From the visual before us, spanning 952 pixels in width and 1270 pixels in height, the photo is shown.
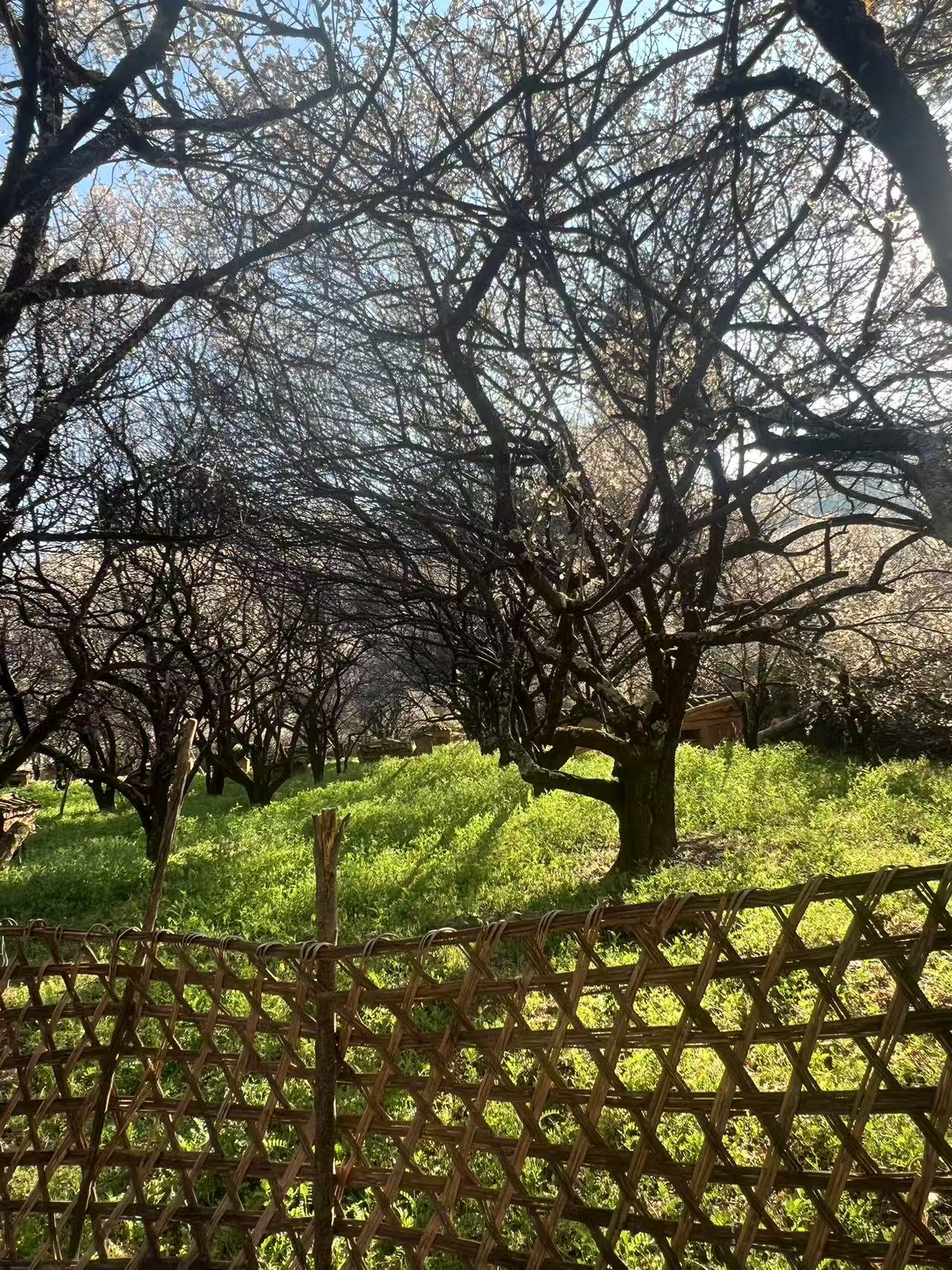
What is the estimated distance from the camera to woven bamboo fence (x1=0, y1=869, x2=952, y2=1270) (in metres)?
1.59

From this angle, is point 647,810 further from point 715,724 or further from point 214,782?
point 214,782

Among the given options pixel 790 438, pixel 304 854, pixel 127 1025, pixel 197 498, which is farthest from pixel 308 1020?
pixel 304 854

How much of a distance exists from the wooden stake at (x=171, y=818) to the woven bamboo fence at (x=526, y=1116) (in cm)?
18

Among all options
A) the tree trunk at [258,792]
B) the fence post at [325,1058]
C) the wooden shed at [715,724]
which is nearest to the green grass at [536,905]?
the fence post at [325,1058]

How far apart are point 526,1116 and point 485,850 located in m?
6.59

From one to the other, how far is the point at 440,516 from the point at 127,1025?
13.0ft

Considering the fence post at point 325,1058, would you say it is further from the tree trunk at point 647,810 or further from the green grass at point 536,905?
the tree trunk at point 647,810

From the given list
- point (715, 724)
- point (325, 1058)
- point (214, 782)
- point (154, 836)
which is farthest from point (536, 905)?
point (214, 782)

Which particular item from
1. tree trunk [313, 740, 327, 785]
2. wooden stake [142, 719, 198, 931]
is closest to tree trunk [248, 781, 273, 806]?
tree trunk [313, 740, 327, 785]

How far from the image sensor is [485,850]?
8.34 meters

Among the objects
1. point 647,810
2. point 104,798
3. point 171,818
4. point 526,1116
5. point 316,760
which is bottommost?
point 104,798

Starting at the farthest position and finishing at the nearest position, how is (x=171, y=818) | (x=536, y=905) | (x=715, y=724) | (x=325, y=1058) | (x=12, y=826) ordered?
(x=715, y=724), (x=12, y=826), (x=536, y=905), (x=171, y=818), (x=325, y=1058)

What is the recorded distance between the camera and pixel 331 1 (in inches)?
→ 127

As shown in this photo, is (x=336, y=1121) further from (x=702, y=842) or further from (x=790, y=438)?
(x=702, y=842)
